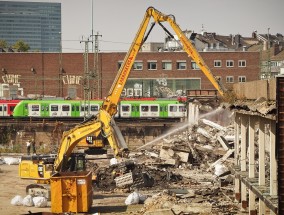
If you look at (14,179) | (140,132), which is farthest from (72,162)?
(140,132)

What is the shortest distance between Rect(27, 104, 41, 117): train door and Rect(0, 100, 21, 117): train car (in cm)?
254

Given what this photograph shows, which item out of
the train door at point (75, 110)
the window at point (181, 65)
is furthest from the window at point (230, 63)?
the train door at point (75, 110)

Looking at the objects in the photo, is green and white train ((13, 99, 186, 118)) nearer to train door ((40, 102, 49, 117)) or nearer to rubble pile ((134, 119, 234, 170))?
train door ((40, 102, 49, 117))

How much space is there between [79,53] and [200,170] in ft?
151

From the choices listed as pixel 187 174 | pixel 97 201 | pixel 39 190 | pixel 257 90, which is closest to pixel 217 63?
pixel 187 174

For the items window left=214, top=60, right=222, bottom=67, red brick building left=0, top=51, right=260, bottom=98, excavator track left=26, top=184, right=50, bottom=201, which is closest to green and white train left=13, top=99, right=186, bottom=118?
red brick building left=0, top=51, right=260, bottom=98

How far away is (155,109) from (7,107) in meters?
14.7

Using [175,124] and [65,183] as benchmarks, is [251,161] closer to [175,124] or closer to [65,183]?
[65,183]

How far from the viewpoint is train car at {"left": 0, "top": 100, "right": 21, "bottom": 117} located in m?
70.0

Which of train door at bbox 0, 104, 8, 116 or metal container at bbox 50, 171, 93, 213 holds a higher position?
train door at bbox 0, 104, 8, 116

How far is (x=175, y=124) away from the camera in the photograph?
6300 cm

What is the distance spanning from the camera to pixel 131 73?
83938 mm

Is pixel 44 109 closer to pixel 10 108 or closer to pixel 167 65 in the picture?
pixel 10 108

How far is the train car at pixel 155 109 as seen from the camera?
66812 millimetres
